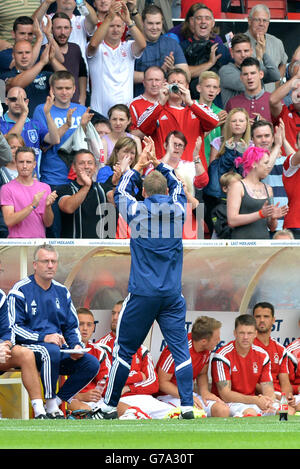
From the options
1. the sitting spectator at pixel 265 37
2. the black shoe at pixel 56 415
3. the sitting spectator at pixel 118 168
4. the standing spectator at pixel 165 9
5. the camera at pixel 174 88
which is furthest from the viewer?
the standing spectator at pixel 165 9

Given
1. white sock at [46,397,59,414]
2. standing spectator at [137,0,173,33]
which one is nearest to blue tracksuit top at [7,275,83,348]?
white sock at [46,397,59,414]

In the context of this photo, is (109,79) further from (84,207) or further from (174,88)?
(84,207)

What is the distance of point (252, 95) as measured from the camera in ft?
40.9

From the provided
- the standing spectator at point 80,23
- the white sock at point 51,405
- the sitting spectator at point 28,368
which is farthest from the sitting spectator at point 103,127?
the white sock at point 51,405

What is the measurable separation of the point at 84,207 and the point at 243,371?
7.57ft

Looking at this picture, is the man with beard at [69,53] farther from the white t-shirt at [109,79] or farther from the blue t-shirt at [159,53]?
the blue t-shirt at [159,53]

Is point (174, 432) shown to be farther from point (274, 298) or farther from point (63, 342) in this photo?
point (274, 298)

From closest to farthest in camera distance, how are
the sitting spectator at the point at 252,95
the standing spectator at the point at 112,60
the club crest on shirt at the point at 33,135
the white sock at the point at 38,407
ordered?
the white sock at the point at 38,407 → the club crest on shirt at the point at 33,135 → the sitting spectator at the point at 252,95 → the standing spectator at the point at 112,60

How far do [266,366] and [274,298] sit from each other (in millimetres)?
919

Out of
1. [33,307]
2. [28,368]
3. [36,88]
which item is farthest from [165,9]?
[28,368]

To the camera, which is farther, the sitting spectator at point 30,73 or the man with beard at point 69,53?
the man with beard at point 69,53

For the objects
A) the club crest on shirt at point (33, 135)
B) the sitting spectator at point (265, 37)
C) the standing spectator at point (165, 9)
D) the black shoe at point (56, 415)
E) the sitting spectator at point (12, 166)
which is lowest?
the black shoe at point (56, 415)

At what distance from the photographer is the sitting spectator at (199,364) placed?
9625mm

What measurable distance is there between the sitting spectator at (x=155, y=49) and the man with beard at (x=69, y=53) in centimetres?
70
